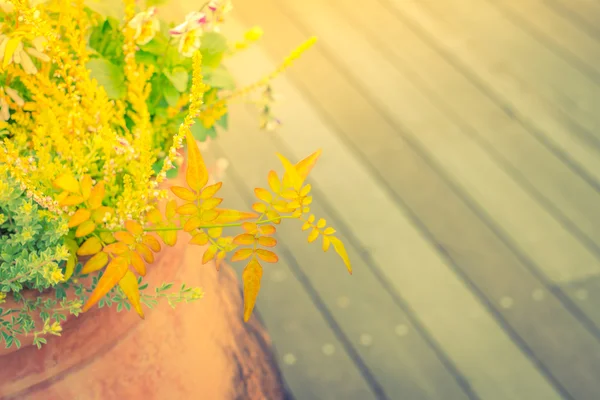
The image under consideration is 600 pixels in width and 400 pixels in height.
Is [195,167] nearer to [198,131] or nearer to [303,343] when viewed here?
[198,131]

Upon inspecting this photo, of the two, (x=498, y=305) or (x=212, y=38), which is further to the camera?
(x=498, y=305)

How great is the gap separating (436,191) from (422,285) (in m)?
0.30

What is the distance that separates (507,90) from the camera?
1.72 metres

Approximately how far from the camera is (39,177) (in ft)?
1.77

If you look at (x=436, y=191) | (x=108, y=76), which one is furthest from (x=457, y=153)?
(x=108, y=76)

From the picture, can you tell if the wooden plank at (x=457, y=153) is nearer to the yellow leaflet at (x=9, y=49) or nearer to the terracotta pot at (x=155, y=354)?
the terracotta pot at (x=155, y=354)

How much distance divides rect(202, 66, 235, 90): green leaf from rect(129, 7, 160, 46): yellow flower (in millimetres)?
127

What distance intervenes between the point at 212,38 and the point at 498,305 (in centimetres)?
93

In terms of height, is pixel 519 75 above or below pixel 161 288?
above

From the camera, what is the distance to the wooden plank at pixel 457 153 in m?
1.39

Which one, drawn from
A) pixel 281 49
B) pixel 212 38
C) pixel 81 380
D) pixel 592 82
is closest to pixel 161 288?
pixel 81 380

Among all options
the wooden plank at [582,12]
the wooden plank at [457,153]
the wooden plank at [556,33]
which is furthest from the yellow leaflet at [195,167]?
the wooden plank at [582,12]

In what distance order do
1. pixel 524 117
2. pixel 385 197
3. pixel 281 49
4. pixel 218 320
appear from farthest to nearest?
pixel 281 49 → pixel 524 117 → pixel 385 197 → pixel 218 320

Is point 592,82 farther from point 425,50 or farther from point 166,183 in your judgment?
point 166,183
